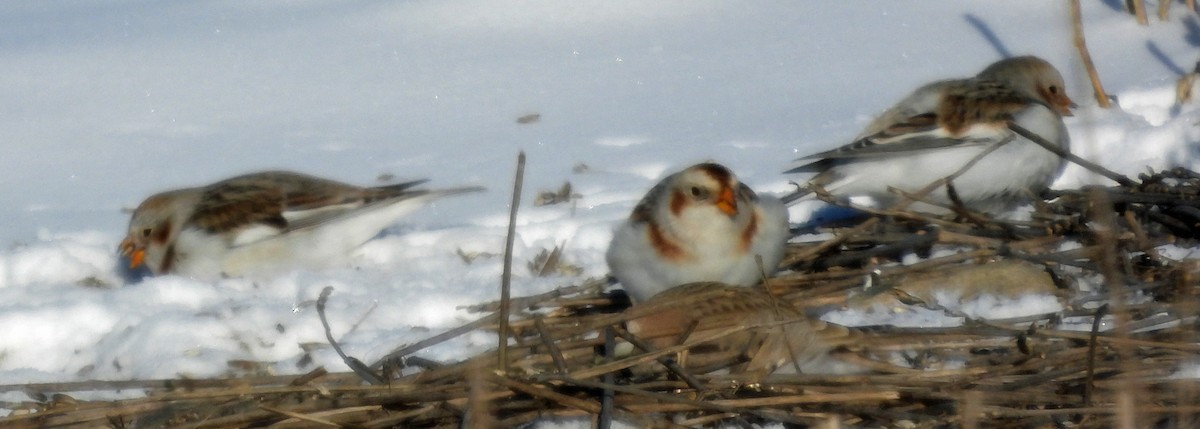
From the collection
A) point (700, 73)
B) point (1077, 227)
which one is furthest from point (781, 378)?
point (700, 73)

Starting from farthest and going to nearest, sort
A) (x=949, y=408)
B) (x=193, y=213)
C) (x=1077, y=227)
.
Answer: (x=193, y=213) < (x=1077, y=227) < (x=949, y=408)

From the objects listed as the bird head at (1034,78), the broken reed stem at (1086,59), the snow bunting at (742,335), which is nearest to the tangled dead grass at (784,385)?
the snow bunting at (742,335)

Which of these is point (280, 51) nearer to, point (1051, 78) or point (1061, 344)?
point (1051, 78)

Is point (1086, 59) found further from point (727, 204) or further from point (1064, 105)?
point (727, 204)

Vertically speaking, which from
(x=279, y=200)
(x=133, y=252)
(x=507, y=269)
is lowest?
(x=133, y=252)

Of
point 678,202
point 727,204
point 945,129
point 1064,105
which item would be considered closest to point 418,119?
point 945,129

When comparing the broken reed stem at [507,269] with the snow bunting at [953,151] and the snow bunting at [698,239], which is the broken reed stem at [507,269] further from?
the snow bunting at [953,151]
